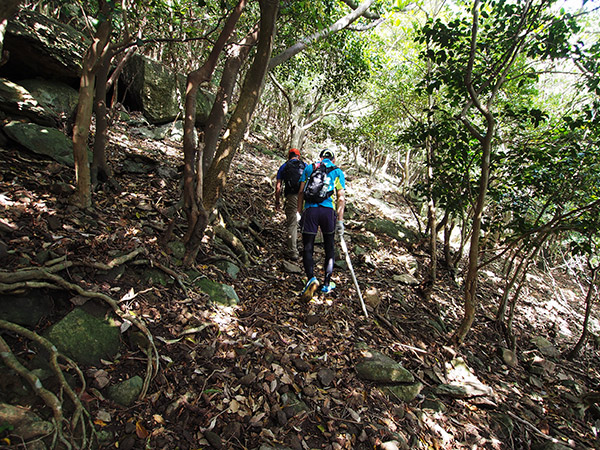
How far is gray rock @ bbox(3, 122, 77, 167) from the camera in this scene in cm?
516

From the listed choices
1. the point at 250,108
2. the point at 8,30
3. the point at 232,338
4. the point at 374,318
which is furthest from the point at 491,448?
the point at 8,30

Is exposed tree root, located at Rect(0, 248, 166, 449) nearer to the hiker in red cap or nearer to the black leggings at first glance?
the black leggings

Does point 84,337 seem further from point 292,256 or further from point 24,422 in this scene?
point 292,256

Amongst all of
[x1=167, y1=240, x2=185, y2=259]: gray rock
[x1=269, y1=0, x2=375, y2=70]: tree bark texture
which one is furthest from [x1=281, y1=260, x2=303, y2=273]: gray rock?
[x1=269, y1=0, x2=375, y2=70]: tree bark texture

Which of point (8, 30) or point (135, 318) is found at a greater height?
point (8, 30)

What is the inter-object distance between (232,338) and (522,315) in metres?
8.21

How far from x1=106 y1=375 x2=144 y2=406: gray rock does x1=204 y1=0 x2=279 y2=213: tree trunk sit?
2765mm

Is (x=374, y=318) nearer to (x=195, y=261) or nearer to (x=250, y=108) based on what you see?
(x=195, y=261)

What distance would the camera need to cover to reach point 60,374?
7.81 ft

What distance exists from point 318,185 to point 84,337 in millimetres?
3608

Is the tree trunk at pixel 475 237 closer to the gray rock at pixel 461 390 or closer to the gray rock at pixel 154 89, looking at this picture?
the gray rock at pixel 461 390

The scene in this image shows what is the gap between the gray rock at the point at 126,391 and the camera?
102 inches

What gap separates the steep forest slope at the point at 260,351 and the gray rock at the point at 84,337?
4.6 inches

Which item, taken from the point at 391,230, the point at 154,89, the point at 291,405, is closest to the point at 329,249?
the point at 291,405
